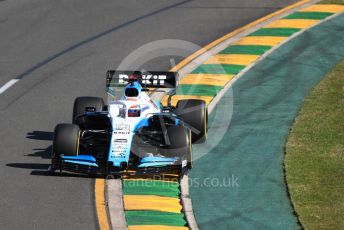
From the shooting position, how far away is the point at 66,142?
16.9 meters

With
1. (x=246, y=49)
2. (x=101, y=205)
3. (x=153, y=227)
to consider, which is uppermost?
(x=246, y=49)

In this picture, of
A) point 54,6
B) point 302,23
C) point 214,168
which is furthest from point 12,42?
point 214,168

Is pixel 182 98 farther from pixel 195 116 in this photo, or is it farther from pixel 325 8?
pixel 325 8

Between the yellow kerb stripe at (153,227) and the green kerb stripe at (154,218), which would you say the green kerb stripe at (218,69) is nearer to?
the green kerb stripe at (154,218)

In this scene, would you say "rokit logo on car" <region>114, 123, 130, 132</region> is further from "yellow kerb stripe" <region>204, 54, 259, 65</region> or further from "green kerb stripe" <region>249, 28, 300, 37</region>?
"green kerb stripe" <region>249, 28, 300, 37</region>

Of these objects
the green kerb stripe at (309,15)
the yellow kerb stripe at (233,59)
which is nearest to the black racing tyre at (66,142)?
the yellow kerb stripe at (233,59)

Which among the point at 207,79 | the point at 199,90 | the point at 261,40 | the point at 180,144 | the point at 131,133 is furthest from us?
the point at 261,40

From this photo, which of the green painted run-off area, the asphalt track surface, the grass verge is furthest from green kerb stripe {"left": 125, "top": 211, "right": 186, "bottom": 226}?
the grass verge

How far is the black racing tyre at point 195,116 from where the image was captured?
1862cm

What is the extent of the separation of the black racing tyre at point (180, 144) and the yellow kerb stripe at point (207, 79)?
5820 millimetres

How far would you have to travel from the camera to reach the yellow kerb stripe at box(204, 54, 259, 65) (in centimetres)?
2438

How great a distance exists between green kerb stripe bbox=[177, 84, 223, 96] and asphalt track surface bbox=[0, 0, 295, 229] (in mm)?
1849

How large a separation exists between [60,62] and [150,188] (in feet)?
29.3

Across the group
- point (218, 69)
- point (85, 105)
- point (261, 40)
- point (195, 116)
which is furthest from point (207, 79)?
point (85, 105)
